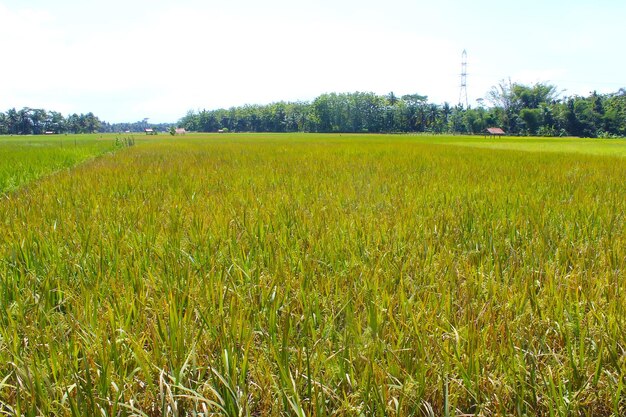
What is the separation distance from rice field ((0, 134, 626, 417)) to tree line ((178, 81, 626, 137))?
69.9m

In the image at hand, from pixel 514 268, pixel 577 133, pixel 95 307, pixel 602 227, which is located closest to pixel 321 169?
pixel 602 227

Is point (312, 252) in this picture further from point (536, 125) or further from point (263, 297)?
point (536, 125)

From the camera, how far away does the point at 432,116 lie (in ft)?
306

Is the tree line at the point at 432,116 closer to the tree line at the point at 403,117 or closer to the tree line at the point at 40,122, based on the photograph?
the tree line at the point at 403,117

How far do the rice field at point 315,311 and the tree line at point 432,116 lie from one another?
6989 centimetres

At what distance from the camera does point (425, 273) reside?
6.09 ft

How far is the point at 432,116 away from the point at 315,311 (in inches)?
3845

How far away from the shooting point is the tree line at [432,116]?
6297cm

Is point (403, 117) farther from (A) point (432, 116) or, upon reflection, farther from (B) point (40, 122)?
(B) point (40, 122)

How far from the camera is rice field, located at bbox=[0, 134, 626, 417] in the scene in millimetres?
1064

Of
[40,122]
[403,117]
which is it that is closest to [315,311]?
[403,117]

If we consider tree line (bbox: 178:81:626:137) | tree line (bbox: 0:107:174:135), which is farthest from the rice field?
tree line (bbox: 0:107:174:135)

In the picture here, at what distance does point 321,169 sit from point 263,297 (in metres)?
5.41

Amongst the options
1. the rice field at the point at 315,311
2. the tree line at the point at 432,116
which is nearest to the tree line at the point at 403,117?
the tree line at the point at 432,116
